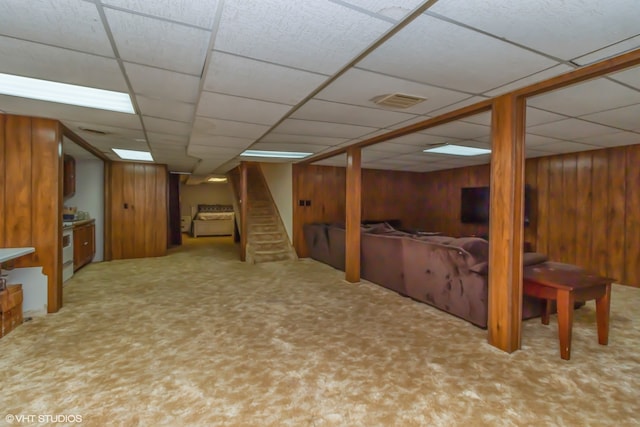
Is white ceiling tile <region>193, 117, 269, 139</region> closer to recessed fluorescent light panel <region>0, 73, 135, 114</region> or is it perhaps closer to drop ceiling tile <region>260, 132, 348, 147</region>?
drop ceiling tile <region>260, 132, 348, 147</region>

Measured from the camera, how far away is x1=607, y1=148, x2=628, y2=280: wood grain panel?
451 centimetres

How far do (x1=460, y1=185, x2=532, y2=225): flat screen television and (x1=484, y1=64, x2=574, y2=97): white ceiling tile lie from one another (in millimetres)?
4444

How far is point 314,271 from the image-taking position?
17.6 feet

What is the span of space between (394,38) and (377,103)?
3.38ft

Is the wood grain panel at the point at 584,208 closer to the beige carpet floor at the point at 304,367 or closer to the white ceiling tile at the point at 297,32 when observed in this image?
the beige carpet floor at the point at 304,367

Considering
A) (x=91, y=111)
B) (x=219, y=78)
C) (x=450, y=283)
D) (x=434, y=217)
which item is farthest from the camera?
(x=434, y=217)

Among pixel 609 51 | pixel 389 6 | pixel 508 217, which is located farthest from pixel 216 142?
pixel 609 51

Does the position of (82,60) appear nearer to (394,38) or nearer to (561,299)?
(394,38)

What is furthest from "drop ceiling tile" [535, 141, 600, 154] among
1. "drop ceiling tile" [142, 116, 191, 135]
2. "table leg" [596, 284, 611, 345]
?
"drop ceiling tile" [142, 116, 191, 135]

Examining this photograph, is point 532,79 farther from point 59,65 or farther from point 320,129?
point 59,65

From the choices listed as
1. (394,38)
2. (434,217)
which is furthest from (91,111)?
(434,217)

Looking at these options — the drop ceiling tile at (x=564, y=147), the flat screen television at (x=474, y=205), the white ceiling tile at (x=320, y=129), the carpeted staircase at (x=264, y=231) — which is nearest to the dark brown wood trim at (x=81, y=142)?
the white ceiling tile at (x=320, y=129)

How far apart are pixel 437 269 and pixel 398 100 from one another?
5.91 ft

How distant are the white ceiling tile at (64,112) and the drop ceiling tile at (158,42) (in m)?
1.40
